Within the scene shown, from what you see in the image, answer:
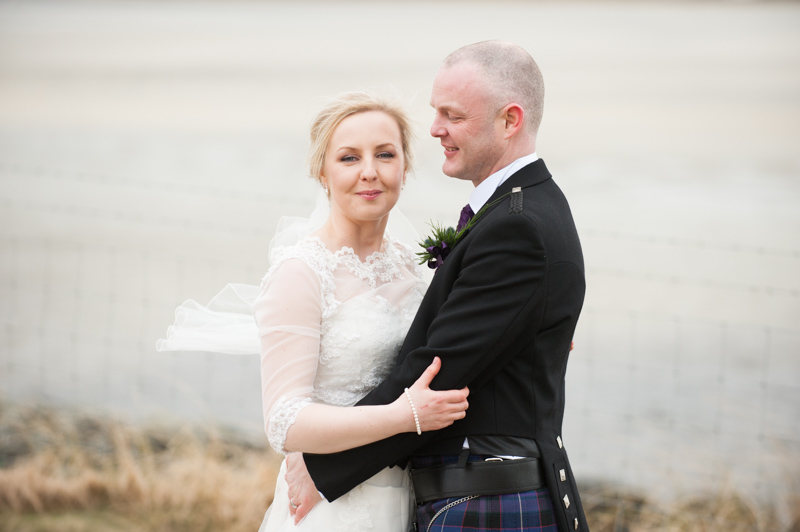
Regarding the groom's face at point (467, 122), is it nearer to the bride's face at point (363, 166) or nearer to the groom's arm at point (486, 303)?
the bride's face at point (363, 166)

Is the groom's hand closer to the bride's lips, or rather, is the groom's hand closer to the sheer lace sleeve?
the sheer lace sleeve

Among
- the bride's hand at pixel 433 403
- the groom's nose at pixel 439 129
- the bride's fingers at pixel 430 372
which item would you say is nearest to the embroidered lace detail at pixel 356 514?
the bride's hand at pixel 433 403

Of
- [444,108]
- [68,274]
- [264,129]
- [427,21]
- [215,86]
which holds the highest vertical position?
[427,21]

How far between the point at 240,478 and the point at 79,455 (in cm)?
123

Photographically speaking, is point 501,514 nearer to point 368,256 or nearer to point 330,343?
point 330,343

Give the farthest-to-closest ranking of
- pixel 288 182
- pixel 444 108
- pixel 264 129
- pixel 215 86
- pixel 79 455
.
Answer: pixel 215 86
pixel 264 129
pixel 288 182
pixel 79 455
pixel 444 108

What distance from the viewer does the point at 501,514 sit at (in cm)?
253

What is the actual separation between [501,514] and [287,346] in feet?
2.88

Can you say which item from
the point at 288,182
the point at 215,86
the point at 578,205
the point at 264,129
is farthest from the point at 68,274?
the point at 215,86

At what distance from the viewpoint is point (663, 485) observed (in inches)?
201

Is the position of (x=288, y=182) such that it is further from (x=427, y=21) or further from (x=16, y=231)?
(x=427, y=21)

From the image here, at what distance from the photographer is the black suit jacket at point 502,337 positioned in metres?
2.43

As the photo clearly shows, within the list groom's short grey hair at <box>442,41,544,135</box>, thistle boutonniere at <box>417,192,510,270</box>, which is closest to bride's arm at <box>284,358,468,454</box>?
thistle boutonniere at <box>417,192,510,270</box>

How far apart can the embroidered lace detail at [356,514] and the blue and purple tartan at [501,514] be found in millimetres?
286
